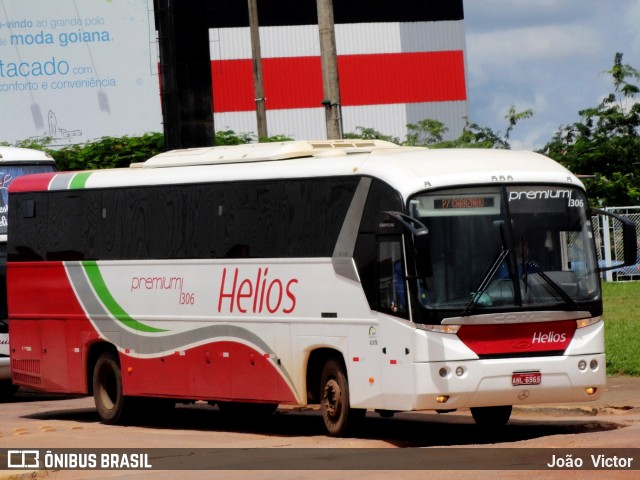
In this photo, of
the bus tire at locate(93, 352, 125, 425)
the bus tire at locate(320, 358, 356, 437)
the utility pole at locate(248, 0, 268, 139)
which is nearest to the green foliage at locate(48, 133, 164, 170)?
the utility pole at locate(248, 0, 268, 139)

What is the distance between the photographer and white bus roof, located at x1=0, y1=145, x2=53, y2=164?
88.9 feet

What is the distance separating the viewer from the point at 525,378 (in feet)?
53.5

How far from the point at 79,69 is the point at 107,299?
3627cm

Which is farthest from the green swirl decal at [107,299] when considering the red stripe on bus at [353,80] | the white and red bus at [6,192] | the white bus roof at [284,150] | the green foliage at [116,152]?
the red stripe on bus at [353,80]

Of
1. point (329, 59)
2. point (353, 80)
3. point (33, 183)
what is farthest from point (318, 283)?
point (353, 80)

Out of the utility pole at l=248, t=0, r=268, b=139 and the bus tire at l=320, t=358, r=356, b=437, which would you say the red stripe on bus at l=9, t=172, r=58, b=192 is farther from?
the utility pole at l=248, t=0, r=268, b=139

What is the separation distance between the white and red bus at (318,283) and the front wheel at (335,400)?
0.02 meters

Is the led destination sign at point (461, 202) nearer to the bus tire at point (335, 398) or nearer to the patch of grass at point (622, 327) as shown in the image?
the bus tire at point (335, 398)

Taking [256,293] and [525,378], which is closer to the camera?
[525,378]

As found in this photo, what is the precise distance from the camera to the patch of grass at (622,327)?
23.6m

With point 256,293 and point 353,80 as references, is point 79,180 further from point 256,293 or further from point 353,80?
point 353,80

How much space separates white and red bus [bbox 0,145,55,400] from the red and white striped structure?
100ft

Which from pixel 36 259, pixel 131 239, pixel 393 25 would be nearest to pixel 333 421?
pixel 131 239

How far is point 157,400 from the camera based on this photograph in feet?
70.6
